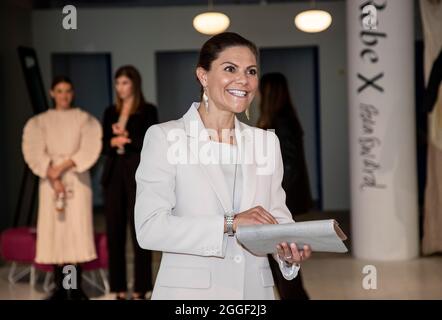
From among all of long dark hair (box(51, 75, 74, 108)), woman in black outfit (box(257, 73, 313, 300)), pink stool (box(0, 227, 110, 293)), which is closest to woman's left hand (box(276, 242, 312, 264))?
woman in black outfit (box(257, 73, 313, 300))

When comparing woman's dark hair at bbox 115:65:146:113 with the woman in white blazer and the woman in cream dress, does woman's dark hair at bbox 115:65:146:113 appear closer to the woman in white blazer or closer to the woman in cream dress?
the woman in cream dress

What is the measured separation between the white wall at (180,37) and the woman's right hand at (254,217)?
495 millimetres

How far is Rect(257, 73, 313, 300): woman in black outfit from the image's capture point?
2035mm

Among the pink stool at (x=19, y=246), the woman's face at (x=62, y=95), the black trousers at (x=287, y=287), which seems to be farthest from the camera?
the pink stool at (x=19, y=246)

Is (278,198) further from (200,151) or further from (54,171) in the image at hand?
(54,171)

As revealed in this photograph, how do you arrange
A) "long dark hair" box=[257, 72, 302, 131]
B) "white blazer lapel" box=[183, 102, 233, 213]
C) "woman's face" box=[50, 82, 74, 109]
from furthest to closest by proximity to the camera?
"woman's face" box=[50, 82, 74, 109]
"long dark hair" box=[257, 72, 302, 131]
"white blazer lapel" box=[183, 102, 233, 213]

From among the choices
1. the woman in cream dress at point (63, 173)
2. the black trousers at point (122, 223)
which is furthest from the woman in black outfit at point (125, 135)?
the woman in cream dress at point (63, 173)

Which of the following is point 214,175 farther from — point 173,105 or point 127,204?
point 127,204

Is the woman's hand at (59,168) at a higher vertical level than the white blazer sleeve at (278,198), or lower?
higher

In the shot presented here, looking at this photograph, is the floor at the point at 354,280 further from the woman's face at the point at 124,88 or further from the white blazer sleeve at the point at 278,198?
the woman's face at the point at 124,88

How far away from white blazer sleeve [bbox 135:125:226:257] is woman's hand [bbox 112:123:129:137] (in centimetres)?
50

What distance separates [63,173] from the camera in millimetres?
2998

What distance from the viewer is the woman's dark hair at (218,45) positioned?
173 cm
